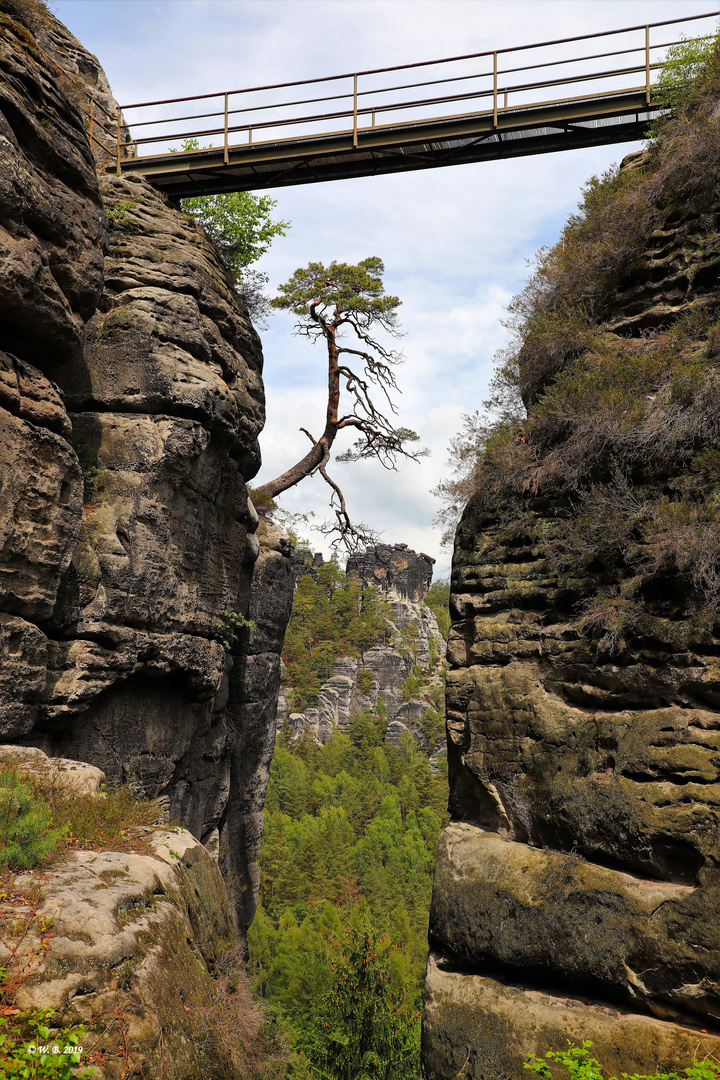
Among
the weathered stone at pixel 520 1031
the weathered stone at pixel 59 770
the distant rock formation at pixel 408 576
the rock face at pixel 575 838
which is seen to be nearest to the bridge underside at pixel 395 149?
the rock face at pixel 575 838

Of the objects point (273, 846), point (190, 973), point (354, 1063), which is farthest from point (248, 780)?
point (273, 846)

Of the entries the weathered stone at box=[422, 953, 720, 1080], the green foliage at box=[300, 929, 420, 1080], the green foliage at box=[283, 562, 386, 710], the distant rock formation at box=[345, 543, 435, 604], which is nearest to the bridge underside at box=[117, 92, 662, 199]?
the weathered stone at box=[422, 953, 720, 1080]

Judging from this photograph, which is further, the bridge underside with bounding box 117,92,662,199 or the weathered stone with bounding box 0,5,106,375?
the bridge underside with bounding box 117,92,662,199

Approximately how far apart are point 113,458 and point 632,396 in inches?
287

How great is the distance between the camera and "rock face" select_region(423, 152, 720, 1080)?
19.4 feet

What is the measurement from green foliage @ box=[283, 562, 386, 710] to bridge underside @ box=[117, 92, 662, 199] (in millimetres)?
52512

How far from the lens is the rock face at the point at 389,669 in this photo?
217ft

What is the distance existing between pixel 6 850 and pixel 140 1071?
1697 mm

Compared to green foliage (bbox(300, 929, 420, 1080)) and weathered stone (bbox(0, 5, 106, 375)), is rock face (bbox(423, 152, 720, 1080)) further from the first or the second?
green foliage (bbox(300, 929, 420, 1080))

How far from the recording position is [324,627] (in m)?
70.1

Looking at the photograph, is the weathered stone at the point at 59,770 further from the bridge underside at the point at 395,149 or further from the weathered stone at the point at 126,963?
the bridge underside at the point at 395,149

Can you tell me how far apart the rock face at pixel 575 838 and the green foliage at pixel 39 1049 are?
4367 mm

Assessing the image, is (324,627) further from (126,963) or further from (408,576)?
(126,963)

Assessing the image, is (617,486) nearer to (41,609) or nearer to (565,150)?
(41,609)
